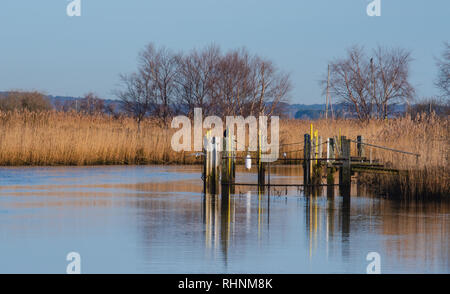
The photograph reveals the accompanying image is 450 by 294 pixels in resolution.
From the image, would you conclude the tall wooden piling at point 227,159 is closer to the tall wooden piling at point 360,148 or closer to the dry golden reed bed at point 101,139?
the dry golden reed bed at point 101,139

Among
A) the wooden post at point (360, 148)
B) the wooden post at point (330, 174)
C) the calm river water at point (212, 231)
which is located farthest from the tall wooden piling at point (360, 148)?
the calm river water at point (212, 231)

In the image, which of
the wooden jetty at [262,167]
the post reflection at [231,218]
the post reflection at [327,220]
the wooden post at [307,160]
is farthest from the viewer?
the wooden post at [307,160]

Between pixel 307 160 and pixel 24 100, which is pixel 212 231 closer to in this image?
pixel 307 160

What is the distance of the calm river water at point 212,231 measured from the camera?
10.4 metres

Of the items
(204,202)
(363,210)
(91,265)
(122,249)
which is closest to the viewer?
(91,265)

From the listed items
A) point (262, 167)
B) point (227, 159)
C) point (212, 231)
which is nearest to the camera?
point (212, 231)

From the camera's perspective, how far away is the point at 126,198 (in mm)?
19391

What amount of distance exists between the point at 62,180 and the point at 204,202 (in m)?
7.79

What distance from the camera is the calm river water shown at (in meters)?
10.4

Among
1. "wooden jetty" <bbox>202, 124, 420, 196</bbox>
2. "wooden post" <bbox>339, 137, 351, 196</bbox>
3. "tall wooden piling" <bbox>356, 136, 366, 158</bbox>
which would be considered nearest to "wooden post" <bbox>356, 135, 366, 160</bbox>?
"tall wooden piling" <bbox>356, 136, 366, 158</bbox>

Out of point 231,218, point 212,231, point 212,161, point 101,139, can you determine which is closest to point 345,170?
point 212,161

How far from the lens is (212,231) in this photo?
13367 millimetres
